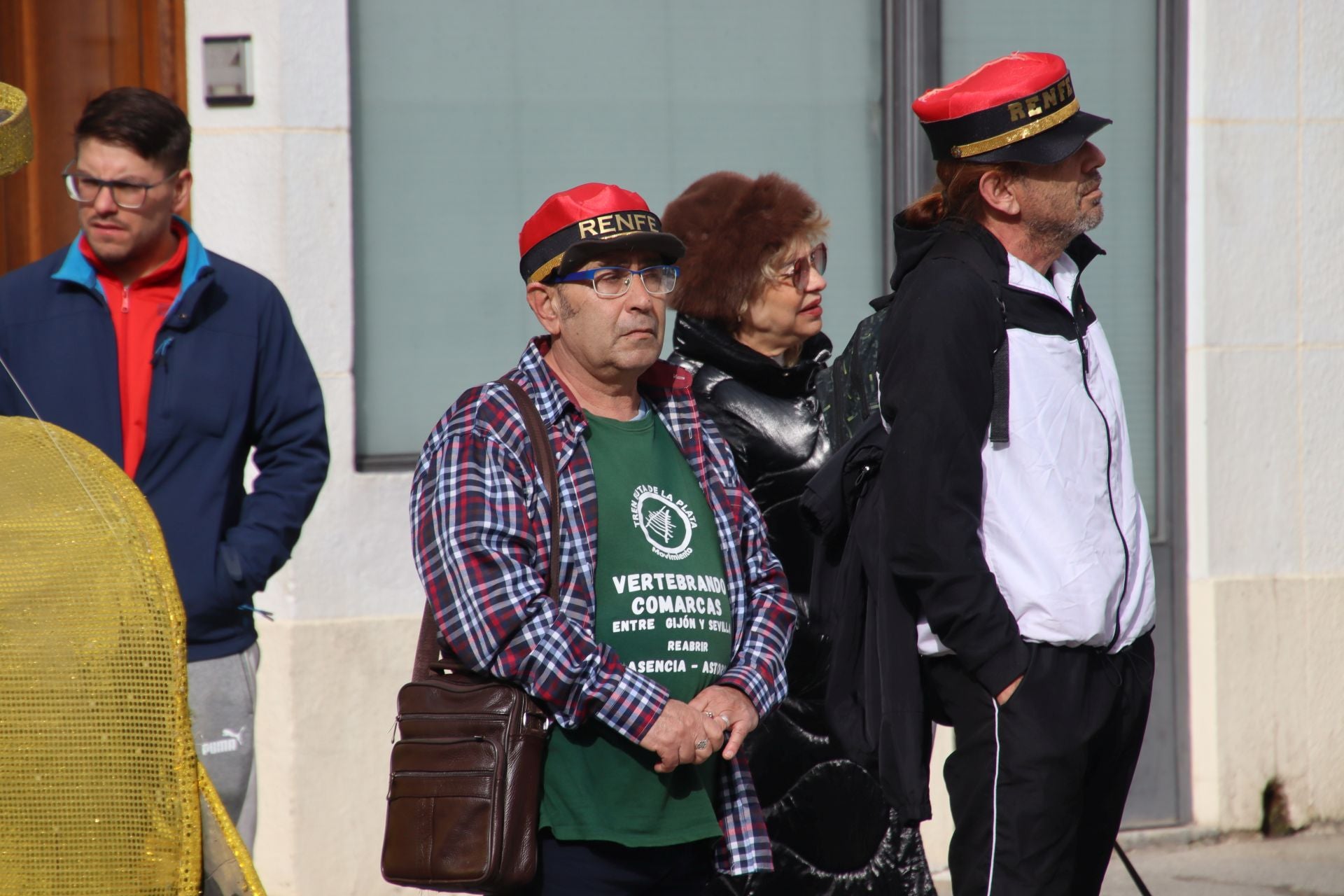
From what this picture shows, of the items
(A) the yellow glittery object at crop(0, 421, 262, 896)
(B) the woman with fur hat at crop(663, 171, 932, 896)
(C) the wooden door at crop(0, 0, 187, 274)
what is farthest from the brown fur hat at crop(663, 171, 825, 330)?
(A) the yellow glittery object at crop(0, 421, 262, 896)

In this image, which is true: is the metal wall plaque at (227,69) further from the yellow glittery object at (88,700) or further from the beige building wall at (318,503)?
the yellow glittery object at (88,700)

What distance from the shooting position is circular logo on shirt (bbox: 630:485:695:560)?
3.01 metres

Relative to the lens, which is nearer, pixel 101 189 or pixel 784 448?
pixel 101 189

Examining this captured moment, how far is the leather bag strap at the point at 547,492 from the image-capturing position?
2.92 meters

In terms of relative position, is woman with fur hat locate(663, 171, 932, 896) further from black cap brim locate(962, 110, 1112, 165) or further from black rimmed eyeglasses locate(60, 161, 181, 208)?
black rimmed eyeglasses locate(60, 161, 181, 208)

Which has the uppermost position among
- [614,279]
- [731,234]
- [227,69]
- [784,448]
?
[227,69]

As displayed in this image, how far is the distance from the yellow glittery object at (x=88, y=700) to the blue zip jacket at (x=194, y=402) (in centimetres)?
160

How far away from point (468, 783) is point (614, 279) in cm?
97

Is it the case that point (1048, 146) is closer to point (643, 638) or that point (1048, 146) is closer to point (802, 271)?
point (802, 271)

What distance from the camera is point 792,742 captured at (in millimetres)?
4094

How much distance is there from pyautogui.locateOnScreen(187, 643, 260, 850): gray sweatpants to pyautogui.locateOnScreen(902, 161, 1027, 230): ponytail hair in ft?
5.79

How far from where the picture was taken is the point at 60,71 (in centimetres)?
548

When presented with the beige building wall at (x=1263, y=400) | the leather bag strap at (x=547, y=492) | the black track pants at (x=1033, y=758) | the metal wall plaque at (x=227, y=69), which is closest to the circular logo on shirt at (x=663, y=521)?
the leather bag strap at (x=547, y=492)

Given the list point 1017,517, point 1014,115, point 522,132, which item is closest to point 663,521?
point 1017,517
